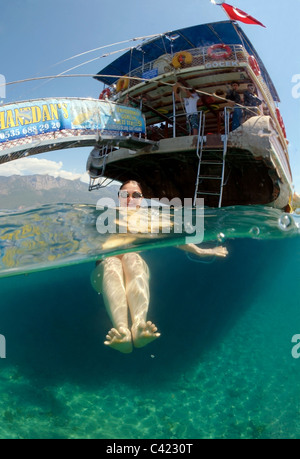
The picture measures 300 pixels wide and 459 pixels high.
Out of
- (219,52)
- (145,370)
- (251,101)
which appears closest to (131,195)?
(145,370)

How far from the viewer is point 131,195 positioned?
5.61 m

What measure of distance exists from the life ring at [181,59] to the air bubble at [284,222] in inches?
388

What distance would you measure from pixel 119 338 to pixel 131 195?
9.76ft

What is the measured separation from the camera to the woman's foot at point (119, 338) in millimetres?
3709

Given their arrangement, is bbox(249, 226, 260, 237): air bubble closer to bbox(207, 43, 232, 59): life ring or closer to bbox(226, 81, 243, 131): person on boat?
bbox(226, 81, 243, 131): person on boat

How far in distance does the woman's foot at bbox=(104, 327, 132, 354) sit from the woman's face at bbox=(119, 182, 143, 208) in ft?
9.14

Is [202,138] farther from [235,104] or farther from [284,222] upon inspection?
[284,222]

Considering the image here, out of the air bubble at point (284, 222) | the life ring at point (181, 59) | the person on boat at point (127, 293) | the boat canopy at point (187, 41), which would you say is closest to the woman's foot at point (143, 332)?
the person on boat at point (127, 293)

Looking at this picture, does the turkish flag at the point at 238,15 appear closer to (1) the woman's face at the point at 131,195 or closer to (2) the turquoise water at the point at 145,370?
(2) the turquoise water at the point at 145,370

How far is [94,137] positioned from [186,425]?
1049cm
